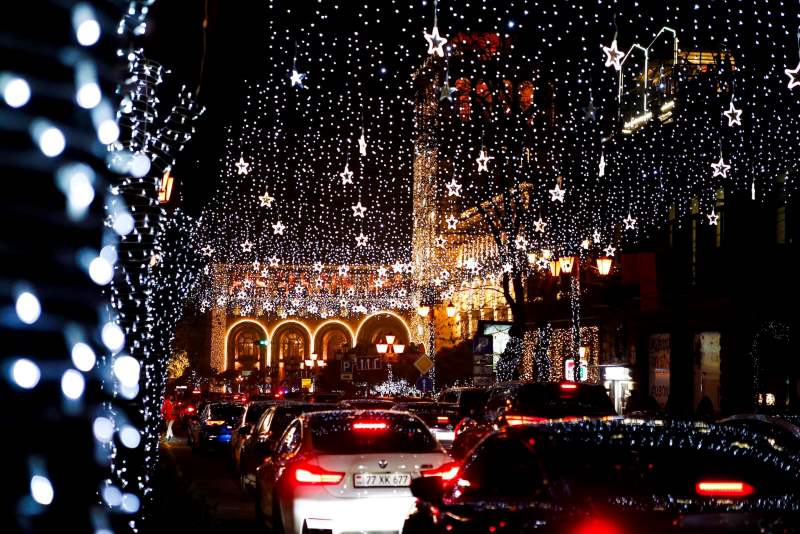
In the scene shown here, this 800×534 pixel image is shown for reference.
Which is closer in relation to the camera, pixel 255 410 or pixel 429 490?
pixel 429 490

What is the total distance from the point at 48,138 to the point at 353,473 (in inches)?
333

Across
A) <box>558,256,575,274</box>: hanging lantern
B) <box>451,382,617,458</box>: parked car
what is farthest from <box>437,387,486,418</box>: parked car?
<box>558,256,575,274</box>: hanging lantern

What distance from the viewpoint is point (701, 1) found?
1053 inches

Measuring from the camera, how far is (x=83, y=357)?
2705 millimetres

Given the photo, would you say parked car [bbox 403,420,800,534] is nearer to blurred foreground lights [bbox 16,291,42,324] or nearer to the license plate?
blurred foreground lights [bbox 16,291,42,324]

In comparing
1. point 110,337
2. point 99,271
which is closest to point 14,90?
point 99,271

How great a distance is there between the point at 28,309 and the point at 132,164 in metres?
5.75

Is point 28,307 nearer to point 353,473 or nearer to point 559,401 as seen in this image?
point 353,473

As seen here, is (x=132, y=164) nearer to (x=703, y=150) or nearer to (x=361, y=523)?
(x=361, y=523)

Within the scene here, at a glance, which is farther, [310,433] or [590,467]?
[310,433]

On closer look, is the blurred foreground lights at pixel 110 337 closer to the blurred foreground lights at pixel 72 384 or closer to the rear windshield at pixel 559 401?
the blurred foreground lights at pixel 72 384

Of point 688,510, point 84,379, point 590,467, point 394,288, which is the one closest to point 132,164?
point 590,467

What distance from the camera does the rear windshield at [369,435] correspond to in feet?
36.9

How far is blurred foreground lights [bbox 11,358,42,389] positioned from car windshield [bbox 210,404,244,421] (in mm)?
27711
